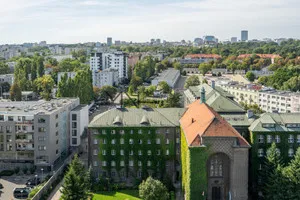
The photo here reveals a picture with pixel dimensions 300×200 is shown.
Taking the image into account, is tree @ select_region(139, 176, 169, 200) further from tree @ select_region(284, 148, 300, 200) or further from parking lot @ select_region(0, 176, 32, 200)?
parking lot @ select_region(0, 176, 32, 200)

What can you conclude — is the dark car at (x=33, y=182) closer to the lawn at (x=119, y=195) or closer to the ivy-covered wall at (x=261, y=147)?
the lawn at (x=119, y=195)

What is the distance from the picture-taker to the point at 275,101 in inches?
3361

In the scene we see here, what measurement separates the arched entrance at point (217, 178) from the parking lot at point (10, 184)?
21.6m

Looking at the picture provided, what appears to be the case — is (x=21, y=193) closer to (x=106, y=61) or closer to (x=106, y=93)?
(x=106, y=93)

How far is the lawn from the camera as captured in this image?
42500 millimetres

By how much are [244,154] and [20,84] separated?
77726 millimetres

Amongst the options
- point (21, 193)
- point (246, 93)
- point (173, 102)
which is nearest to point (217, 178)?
point (21, 193)

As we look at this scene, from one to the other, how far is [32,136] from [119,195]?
17189 mm

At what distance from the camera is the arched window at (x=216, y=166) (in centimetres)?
3862

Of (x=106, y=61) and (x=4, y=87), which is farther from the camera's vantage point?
(x=106, y=61)

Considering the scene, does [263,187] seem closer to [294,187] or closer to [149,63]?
[294,187]

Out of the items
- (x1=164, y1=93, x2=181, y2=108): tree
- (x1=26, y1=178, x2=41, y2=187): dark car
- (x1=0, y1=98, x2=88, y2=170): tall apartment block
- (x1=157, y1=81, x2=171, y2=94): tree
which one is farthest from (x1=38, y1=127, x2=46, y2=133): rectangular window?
(x1=157, y1=81, x2=171, y2=94): tree

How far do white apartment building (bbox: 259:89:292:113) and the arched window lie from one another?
149 ft

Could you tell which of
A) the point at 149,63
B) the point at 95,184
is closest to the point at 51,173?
the point at 95,184
